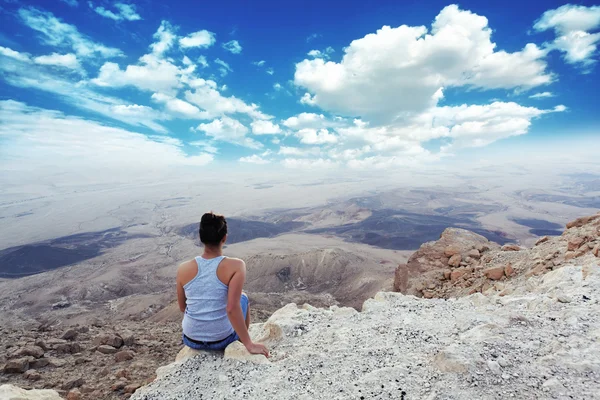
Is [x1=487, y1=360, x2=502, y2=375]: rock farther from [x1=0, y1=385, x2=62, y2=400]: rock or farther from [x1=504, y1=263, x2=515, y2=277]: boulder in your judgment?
[x1=504, y1=263, x2=515, y2=277]: boulder

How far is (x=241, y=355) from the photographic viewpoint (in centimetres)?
307

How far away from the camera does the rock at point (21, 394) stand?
275cm

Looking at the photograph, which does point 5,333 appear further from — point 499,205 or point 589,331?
point 499,205

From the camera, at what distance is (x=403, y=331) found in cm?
341

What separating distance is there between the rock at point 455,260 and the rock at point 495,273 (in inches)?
92.9

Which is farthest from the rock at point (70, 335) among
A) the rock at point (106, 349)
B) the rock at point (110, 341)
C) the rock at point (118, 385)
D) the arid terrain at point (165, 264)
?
A: the rock at point (118, 385)

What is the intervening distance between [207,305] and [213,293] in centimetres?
16

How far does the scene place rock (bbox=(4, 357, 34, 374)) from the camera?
21.7 feet

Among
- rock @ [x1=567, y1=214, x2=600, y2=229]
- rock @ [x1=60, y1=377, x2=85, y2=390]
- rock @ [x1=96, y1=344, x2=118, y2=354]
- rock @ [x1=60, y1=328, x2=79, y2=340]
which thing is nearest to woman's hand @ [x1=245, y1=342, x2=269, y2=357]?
rock @ [x1=60, y1=377, x2=85, y2=390]

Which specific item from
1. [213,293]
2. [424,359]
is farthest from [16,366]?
[424,359]

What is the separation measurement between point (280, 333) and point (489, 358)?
2287 millimetres

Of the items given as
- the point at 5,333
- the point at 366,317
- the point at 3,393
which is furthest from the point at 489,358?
the point at 5,333

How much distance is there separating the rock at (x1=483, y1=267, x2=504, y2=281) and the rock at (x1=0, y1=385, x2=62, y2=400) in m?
10.4

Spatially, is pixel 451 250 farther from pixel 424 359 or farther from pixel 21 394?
pixel 21 394
